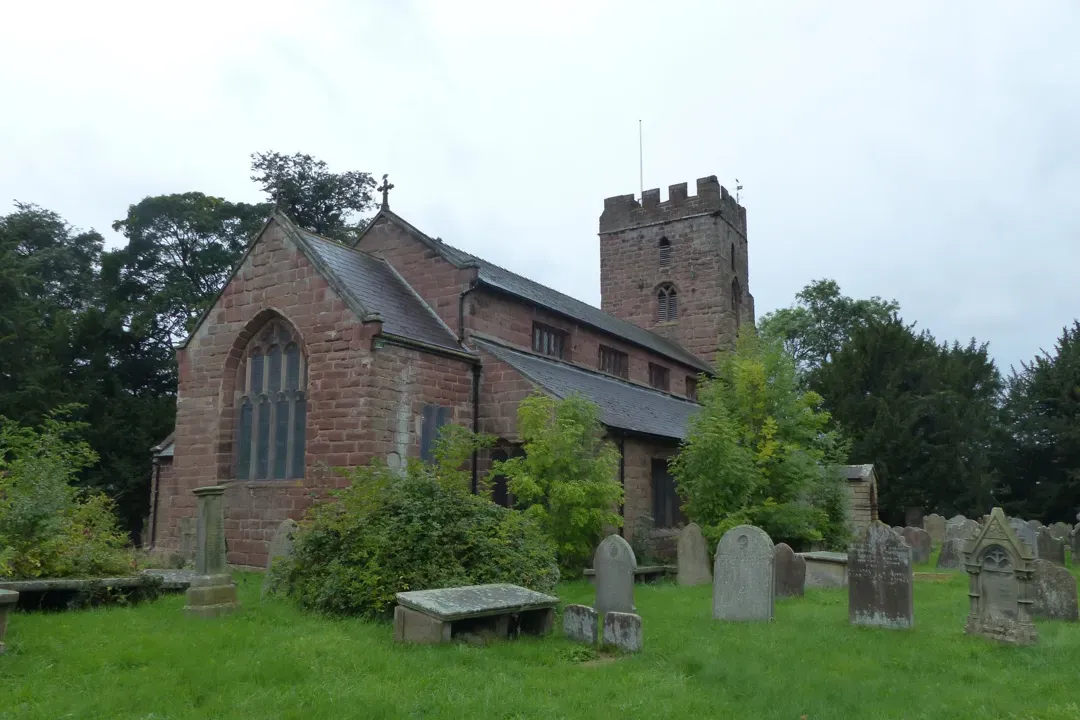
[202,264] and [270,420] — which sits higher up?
[202,264]

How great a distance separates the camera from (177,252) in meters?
38.9

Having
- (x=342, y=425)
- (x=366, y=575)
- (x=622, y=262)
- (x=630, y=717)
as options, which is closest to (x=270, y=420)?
(x=342, y=425)

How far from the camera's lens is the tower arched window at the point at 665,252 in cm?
3588

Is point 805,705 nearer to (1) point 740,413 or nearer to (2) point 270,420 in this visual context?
(1) point 740,413

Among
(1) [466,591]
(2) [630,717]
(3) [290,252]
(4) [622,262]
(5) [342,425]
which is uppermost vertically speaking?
(4) [622,262]

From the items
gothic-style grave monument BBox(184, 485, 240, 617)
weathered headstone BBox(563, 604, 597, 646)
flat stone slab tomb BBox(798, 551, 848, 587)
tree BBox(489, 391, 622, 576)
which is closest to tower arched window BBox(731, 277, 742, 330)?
flat stone slab tomb BBox(798, 551, 848, 587)

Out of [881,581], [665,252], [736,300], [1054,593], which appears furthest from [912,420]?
[881,581]

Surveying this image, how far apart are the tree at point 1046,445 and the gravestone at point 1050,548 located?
14.6 metres

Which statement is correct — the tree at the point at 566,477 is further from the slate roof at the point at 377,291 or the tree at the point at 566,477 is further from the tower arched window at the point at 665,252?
the tower arched window at the point at 665,252

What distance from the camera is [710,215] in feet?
115

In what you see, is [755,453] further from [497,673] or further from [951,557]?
[497,673]

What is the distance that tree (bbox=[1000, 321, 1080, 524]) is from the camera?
32066mm

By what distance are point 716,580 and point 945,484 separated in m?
23.3

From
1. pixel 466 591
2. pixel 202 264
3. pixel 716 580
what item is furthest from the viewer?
pixel 202 264
